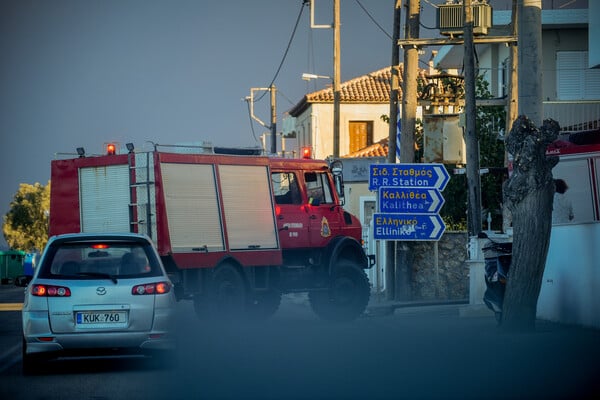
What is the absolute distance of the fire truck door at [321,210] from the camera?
23672mm

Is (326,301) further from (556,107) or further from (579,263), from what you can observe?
(556,107)

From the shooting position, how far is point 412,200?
89.3 feet

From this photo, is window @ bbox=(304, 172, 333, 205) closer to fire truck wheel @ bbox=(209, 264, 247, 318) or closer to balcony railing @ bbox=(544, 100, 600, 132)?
fire truck wheel @ bbox=(209, 264, 247, 318)

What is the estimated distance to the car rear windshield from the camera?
13820 millimetres

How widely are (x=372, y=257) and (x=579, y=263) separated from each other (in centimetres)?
775

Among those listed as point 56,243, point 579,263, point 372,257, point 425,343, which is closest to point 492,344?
point 425,343

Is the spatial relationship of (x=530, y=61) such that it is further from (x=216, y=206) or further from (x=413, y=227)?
(x=413, y=227)

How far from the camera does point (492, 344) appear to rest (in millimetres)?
15617

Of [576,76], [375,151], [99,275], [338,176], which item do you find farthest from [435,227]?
[375,151]

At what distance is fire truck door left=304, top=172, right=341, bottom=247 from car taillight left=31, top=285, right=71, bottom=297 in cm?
1048

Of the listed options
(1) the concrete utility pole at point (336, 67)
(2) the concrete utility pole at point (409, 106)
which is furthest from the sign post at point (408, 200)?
(1) the concrete utility pole at point (336, 67)

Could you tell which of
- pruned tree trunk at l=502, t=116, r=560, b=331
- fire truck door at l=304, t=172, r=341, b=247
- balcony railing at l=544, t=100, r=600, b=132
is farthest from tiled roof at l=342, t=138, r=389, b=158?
pruned tree trunk at l=502, t=116, r=560, b=331

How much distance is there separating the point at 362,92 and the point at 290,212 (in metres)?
46.0

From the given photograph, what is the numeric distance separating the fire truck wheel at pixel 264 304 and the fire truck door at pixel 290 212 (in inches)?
39.7
